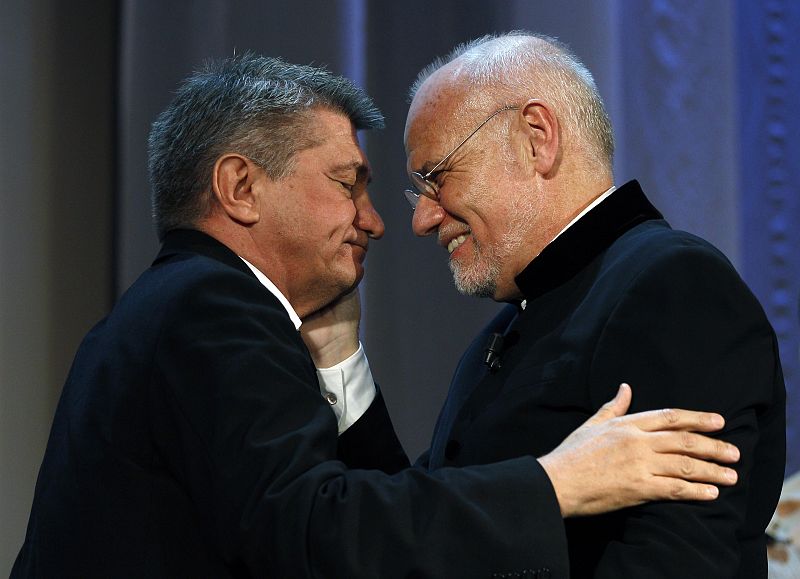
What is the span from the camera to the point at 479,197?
5.66 feet

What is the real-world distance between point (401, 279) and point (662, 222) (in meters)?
1.19

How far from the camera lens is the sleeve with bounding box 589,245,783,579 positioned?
1224 millimetres

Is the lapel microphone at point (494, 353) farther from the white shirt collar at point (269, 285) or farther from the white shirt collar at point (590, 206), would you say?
the white shirt collar at point (269, 285)

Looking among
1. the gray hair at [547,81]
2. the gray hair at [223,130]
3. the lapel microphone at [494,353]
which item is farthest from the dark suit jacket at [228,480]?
the gray hair at [547,81]

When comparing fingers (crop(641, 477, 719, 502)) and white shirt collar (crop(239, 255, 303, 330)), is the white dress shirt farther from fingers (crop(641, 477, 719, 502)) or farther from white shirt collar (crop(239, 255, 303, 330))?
fingers (crop(641, 477, 719, 502))

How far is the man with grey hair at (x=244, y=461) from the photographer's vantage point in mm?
1176

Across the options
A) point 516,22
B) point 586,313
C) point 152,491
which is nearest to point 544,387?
point 586,313

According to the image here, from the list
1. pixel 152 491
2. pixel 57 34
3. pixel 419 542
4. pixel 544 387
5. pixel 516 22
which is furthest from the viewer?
pixel 516 22

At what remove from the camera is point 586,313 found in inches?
56.7

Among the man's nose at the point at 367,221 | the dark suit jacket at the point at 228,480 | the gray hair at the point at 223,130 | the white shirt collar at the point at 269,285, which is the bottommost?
the dark suit jacket at the point at 228,480

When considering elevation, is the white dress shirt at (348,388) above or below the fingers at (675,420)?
below

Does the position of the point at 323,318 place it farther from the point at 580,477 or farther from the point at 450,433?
the point at 580,477

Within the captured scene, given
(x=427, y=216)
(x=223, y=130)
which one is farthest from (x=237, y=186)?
(x=427, y=216)

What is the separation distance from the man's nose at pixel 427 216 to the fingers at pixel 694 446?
0.69 m
